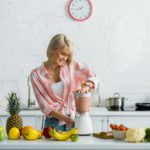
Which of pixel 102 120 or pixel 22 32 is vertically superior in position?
pixel 22 32

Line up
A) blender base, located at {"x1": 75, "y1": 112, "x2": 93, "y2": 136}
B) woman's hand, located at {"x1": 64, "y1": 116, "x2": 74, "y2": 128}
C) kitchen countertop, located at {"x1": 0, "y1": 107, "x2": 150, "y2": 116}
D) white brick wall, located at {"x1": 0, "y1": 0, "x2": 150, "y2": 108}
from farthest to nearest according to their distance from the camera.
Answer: white brick wall, located at {"x1": 0, "y1": 0, "x2": 150, "y2": 108}
kitchen countertop, located at {"x1": 0, "y1": 107, "x2": 150, "y2": 116}
woman's hand, located at {"x1": 64, "y1": 116, "x2": 74, "y2": 128}
blender base, located at {"x1": 75, "y1": 112, "x2": 93, "y2": 136}

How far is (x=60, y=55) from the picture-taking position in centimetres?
285

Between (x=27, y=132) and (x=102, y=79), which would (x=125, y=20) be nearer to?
(x=102, y=79)

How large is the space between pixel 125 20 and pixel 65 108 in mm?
2270

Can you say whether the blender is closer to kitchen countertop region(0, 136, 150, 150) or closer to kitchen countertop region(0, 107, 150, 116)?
kitchen countertop region(0, 136, 150, 150)

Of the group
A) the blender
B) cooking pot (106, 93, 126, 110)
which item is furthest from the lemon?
cooking pot (106, 93, 126, 110)

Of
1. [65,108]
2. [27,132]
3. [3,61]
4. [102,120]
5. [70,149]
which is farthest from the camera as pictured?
[3,61]

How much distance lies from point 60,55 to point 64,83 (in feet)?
0.74

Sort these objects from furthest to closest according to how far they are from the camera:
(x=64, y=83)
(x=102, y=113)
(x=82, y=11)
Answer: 1. (x=82, y=11)
2. (x=102, y=113)
3. (x=64, y=83)

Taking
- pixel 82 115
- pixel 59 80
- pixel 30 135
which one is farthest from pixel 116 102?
pixel 30 135

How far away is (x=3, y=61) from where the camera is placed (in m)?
4.92

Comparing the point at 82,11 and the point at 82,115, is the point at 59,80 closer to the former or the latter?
the point at 82,115

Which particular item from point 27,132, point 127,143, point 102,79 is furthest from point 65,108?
point 102,79

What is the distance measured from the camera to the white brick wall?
4.93 metres
